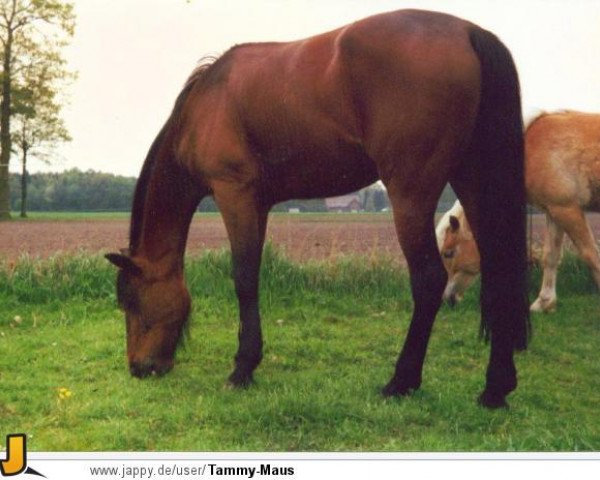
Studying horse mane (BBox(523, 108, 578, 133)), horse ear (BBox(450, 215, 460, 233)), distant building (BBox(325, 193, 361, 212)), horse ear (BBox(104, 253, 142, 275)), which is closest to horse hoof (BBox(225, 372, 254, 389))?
horse ear (BBox(104, 253, 142, 275))

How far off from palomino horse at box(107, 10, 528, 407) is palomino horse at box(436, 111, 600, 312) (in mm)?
2601

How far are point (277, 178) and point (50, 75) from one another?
8.88 ft

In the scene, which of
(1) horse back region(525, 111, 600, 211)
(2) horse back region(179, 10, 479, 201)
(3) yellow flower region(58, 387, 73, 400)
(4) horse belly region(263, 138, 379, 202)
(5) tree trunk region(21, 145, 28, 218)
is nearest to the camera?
(2) horse back region(179, 10, 479, 201)

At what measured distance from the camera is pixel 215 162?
178 inches

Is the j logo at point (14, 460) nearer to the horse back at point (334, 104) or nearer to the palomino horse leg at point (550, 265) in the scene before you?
the horse back at point (334, 104)

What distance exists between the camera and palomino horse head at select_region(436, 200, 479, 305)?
266 inches

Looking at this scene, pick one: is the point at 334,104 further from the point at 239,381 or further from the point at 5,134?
the point at 5,134

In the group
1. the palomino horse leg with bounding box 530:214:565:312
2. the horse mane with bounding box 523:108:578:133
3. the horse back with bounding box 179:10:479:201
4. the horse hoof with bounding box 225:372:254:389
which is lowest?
the horse hoof with bounding box 225:372:254:389

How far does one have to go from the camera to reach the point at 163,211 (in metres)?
4.88

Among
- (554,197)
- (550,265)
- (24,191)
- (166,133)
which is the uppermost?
(166,133)

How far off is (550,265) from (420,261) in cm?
347

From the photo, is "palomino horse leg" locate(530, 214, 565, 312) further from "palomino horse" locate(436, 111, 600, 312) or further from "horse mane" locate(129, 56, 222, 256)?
"horse mane" locate(129, 56, 222, 256)

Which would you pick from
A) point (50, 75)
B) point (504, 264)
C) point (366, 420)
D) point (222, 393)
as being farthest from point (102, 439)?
point (50, 75)
